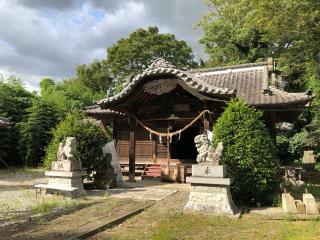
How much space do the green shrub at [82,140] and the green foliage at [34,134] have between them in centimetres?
1151

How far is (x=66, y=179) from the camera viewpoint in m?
10.6

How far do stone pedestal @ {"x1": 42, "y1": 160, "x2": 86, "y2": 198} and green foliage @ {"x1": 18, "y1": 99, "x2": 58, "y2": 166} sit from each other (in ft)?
42.7

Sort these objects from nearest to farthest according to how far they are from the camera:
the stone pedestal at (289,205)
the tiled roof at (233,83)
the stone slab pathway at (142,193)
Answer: the stone pedestal at (289,205) → the stone slab pathway at (142,193) → the tiled roof at (233,83)

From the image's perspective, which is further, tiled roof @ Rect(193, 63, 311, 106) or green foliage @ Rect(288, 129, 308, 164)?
green foliage @ Rect(288, 129, 308, 164)

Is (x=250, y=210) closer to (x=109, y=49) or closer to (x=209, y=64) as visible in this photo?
(x=209, y=64)

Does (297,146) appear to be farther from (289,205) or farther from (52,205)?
(52,205)

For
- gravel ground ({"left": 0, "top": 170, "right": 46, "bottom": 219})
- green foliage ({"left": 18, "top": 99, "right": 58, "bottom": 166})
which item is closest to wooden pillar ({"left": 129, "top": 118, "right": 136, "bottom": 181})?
gravel ground ({"left": 0, "top": 170, "right": 46, "bottom": 219})

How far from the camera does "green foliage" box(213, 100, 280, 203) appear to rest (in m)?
9.02

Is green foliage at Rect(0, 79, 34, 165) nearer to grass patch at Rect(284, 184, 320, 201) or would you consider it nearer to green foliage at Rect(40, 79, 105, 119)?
green foliage at Rect(40, 79, 105, 119)

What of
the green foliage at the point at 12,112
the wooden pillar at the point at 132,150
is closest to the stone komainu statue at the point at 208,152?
the wooden pillar at the point at 132,150

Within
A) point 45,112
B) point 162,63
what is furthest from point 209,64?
point 162,63

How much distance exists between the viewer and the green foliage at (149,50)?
37438 mm

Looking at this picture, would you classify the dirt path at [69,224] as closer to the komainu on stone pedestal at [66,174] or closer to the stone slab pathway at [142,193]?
the stone slab pathway at [142,193]

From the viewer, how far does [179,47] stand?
123ft
